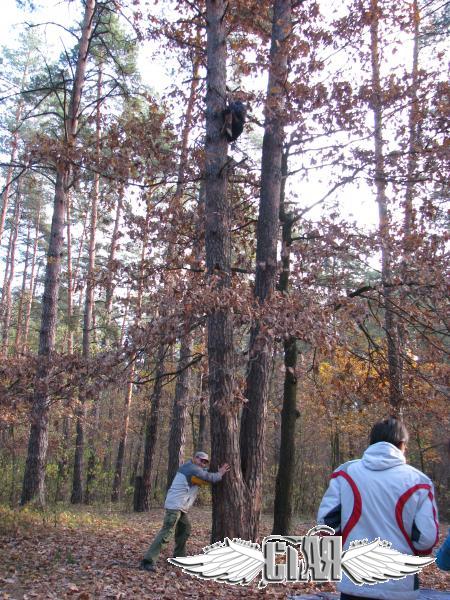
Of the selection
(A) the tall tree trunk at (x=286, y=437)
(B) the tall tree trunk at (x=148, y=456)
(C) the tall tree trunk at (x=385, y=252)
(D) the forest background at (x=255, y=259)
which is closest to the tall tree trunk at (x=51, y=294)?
(D) the forest background at (x=255, y=259)

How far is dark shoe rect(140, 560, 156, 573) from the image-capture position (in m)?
7.09

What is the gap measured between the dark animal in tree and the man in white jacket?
18.8 feet

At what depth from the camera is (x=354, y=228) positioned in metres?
9.27

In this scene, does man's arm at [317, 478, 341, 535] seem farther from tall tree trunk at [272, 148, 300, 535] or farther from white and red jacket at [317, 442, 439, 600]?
tall tree trunk at [272, 148, 300, 535]

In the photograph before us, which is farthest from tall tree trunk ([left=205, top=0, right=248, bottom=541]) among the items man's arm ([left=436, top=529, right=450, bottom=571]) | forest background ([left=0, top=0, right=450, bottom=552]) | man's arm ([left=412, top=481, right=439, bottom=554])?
man's arm ([left=412, top=481, right=439, bottom=554])

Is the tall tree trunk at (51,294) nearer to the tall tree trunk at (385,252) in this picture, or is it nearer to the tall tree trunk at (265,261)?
the tall tree trunk at (265,261)

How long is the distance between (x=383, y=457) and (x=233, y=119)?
19.6 feet

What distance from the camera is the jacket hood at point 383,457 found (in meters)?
3.04

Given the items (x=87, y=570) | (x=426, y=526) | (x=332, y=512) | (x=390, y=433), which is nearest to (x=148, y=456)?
(x=87, y=570)

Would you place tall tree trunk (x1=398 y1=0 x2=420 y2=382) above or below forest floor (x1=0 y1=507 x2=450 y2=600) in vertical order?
above

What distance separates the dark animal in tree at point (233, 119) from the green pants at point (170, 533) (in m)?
5.49

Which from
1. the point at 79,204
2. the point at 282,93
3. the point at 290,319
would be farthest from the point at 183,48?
the point at 79,204

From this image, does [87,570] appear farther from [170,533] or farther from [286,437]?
[286,437]

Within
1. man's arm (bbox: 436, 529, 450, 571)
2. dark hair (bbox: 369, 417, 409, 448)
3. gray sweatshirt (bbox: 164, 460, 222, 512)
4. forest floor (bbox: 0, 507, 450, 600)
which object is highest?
dark hair (bbox: 369, 417, 409, 448)
